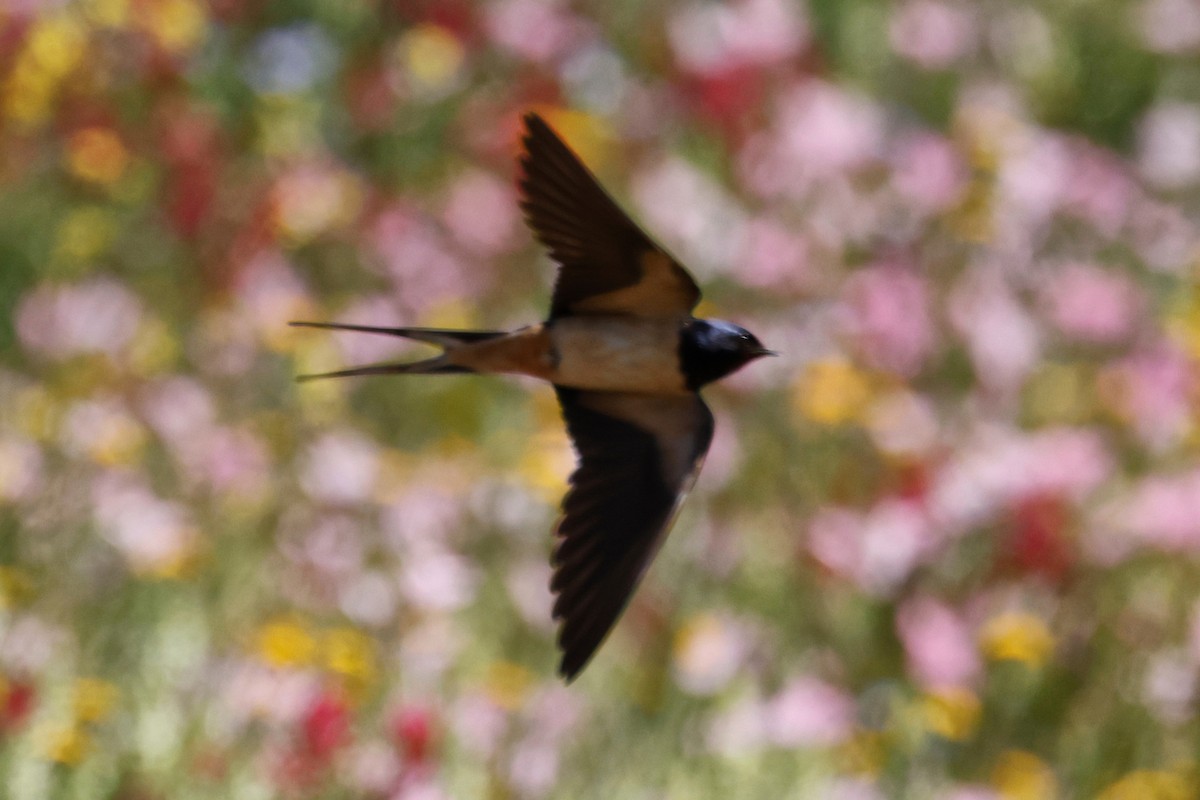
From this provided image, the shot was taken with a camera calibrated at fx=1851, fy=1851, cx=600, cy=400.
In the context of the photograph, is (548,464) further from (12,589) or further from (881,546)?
(12,589)

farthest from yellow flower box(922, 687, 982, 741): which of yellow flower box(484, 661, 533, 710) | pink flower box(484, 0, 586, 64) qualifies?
pink flower box(484, 0, 586, 64)

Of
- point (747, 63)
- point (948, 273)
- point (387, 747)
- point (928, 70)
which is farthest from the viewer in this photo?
point (928, 70)

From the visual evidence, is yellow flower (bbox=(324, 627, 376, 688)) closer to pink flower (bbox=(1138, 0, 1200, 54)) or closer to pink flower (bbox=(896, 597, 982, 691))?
pink flower (bbox=(896, 597, 982, 691))

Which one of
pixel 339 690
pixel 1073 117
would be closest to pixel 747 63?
pixel 1073 117

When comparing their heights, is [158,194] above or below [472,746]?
below

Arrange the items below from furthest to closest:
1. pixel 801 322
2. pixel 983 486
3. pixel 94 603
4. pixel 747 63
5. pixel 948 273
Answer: pixel 747 63, pixel 948 273, pixel 801 322, pixel 983 486, pixel 94 603

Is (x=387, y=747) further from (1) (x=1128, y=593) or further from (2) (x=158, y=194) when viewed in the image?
(2) (x=158, y=194)

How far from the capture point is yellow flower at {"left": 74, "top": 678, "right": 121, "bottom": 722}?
62.2 inches

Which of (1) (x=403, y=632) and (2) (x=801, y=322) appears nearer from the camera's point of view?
(1) (x=403, y=632)

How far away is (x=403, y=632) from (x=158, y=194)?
1071mm

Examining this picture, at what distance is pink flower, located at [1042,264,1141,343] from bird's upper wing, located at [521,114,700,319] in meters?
1.33

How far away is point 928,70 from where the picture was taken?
334 cm

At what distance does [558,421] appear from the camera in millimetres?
2332

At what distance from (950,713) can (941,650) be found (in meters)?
0.08
